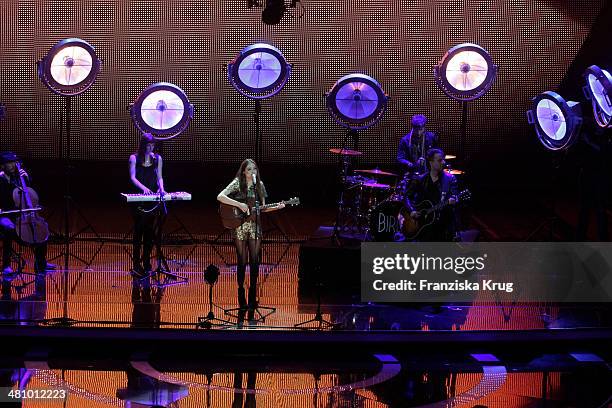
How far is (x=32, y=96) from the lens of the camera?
14.1 m

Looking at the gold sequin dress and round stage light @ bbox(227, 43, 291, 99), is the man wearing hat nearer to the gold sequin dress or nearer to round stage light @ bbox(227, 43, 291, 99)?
round stage light @ bbox(227, 43, 291, 99)

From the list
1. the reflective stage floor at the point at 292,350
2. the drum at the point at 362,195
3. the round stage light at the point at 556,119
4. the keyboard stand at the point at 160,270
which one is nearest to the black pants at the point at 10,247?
the reflective stage floor at the point at 292,350

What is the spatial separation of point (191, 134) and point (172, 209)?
4.14 ft

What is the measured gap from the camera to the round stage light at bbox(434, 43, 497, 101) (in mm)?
11203

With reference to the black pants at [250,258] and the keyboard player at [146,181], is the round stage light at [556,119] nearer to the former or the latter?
the black pants at [250,258]

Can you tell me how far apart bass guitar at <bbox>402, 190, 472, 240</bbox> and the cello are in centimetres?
397

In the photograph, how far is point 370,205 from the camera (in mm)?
11461

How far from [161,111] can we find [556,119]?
4417 mm

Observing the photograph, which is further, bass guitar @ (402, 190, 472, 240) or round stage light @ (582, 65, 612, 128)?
bass guitar @ (402, 190, 472, 240)

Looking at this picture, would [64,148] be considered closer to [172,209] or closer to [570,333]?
→ [172,209]

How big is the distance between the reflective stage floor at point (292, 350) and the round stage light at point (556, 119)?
5.66 ft

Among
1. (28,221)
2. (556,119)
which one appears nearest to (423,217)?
(556,119)

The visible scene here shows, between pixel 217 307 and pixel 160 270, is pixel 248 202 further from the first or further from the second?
pixel 160 270

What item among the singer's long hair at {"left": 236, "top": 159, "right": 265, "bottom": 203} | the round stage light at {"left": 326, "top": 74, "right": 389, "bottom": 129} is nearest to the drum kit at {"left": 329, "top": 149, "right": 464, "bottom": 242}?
the round stage light at {"left": 326, "top": 74, "right": 389, "bottom": 129}
